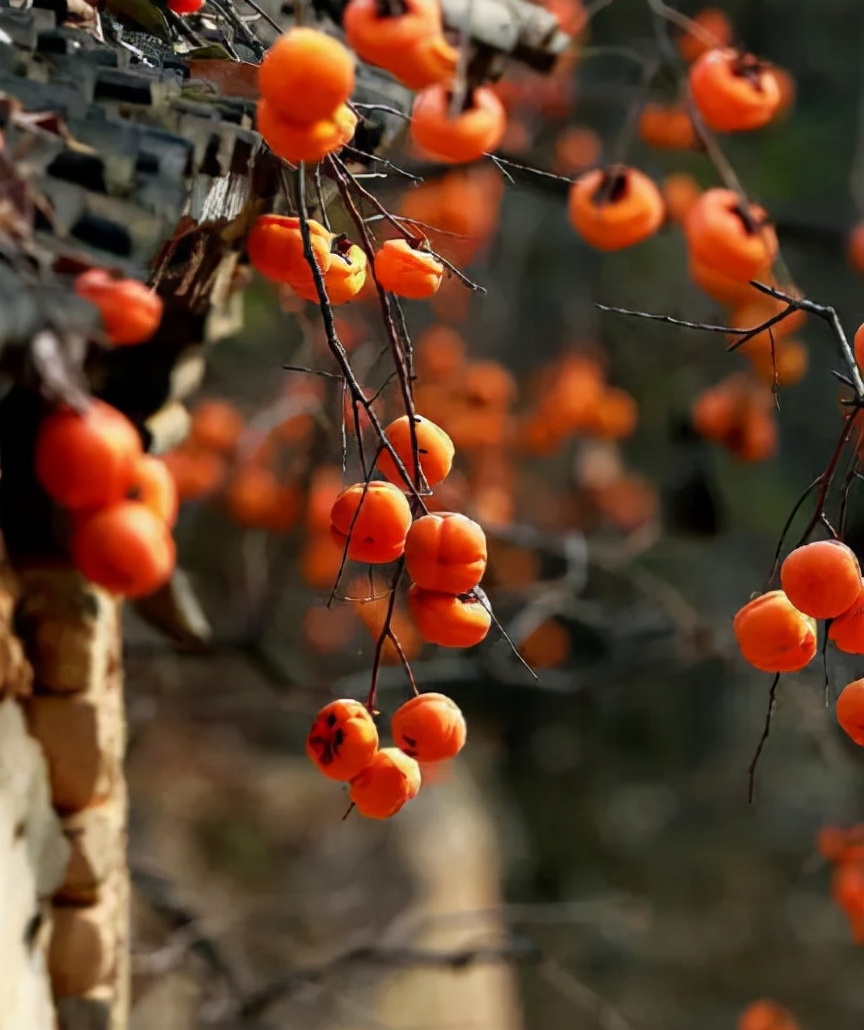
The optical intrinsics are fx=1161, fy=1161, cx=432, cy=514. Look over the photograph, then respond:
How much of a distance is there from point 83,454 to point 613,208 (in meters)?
0.86

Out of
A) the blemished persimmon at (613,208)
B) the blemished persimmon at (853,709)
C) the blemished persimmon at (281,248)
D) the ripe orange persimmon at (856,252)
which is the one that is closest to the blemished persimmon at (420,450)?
the blemished persimmon at (281,248)

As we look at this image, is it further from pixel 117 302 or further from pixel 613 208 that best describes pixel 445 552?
pixel 613 208

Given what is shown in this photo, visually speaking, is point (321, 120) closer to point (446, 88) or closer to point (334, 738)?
point (446, 88)

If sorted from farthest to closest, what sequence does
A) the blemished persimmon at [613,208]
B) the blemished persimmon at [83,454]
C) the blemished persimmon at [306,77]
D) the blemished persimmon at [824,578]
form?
the blemished persimmon at [613,208] < the blemished persimmon at [824,578] < the blemished persimmon at [306,77] < the blemished persimmon at [83,454]

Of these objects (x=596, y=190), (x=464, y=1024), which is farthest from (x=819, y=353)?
(x=464, y=1024)

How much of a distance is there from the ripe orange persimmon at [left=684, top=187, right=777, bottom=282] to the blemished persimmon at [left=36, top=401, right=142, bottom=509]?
72cm

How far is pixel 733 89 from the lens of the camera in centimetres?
125

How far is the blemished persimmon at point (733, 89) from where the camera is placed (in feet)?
4.09

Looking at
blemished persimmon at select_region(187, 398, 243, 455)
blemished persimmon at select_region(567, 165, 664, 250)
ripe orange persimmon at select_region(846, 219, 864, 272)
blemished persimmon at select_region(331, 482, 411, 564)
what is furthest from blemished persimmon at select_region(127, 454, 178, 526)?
blemished persimmon at select_region(187, 398, 243, 455)

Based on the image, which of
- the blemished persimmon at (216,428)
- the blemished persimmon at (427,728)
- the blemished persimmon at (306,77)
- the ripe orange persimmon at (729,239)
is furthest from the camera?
the blemished persimmon at (216,428)

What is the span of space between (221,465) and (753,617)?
241 centimetres

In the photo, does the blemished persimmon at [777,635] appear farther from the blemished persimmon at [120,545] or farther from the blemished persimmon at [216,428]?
the blemished persimmon at [216,428]

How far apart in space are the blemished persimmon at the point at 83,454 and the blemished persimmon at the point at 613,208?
2.68 ft

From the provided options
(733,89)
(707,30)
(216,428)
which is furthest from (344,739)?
(707,30)
